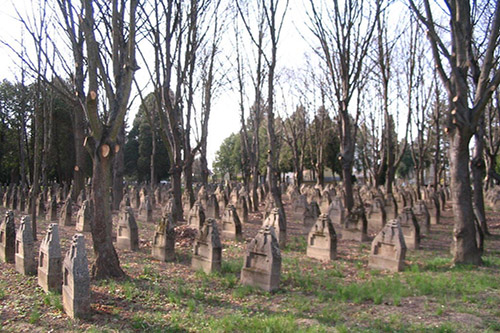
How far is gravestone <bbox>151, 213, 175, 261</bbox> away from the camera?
323 inches

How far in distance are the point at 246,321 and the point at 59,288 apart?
304 cm

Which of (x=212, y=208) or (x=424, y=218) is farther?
(x=212, y=208)

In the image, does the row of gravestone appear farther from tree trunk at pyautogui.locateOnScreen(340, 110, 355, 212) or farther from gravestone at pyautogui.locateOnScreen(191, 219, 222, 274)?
tree trunk at pyautogui.locateOnScreen(340, 110, 355, 212)

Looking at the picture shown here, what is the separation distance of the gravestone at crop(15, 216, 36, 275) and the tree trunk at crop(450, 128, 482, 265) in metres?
7.72

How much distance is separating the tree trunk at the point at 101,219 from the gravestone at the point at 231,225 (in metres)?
4.22

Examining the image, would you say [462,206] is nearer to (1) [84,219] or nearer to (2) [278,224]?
(2) [278,224]

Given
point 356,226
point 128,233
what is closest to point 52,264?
point 128,233

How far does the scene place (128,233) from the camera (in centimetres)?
926

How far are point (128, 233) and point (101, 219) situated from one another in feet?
9.01

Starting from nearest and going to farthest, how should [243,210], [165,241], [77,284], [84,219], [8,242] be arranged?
[77,284], [8,242], [165,241], [84,219], [243,210]

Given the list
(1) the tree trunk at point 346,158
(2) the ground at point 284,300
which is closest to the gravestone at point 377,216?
(1) the tree trunk at point 346,158

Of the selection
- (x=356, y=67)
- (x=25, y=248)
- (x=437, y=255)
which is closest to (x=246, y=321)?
(x=25, y=248)

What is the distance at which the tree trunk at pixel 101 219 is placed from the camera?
6.55m

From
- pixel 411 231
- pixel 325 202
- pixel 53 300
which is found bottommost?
pixel 53 300
